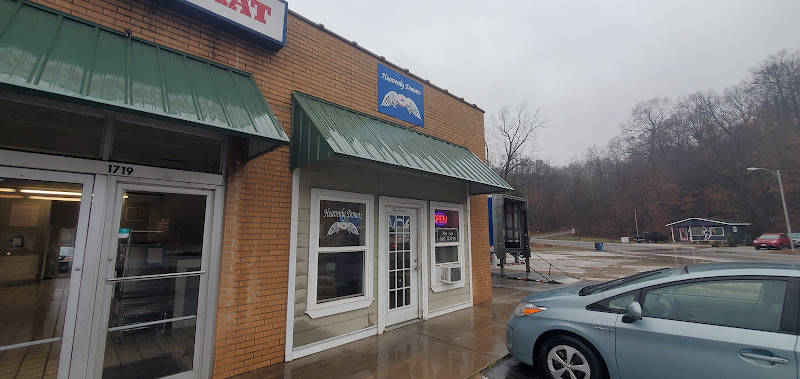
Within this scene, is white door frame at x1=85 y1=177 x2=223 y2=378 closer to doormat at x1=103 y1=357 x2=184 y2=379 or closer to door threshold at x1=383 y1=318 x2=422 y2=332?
doormat at x1=103 y1=357 x2=184 y2=379

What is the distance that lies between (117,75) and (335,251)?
331cm

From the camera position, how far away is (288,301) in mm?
4395

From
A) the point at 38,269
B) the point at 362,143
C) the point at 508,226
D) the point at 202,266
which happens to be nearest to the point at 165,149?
the point at 202,266

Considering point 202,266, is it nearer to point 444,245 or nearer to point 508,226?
point 444,245

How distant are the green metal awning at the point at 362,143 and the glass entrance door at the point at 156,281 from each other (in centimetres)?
144

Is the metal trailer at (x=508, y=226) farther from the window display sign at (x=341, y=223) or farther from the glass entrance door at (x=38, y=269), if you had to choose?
the glass entrance door at (x=38, y=269)

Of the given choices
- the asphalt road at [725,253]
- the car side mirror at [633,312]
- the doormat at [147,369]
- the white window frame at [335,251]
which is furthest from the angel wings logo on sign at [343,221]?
the asphalt road at [725,253]

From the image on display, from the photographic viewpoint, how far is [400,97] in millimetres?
6527

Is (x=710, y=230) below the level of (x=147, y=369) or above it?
above

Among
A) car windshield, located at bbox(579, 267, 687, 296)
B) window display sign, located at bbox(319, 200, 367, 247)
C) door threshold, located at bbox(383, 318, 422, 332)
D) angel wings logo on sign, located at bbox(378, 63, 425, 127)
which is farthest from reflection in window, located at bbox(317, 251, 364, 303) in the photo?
car windshield, located at bbox(579, 267, 687, 296)

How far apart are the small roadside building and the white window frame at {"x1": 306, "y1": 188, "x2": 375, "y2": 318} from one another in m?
45.4

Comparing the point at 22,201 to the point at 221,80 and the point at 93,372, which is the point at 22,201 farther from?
the point at 221,80

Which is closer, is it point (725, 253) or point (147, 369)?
point (147, 369)

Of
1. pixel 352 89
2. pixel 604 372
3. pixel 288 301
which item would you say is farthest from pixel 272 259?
pixel 604 372
